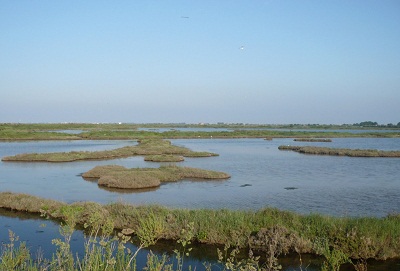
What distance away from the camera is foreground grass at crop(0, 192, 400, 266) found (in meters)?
14.1

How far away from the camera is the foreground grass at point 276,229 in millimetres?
14094

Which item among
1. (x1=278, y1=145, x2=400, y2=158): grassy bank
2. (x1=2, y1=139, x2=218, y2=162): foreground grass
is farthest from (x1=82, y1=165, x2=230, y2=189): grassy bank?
(x1=278, y1=145, x2=400, y2=158): grassy bank

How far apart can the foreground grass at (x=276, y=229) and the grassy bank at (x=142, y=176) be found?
11.2 meters

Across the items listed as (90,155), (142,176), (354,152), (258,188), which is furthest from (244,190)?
(354,152)

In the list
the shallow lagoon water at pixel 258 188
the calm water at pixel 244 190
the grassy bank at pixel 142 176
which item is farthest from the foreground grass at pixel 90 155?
the grassy bank at pixel 142 176

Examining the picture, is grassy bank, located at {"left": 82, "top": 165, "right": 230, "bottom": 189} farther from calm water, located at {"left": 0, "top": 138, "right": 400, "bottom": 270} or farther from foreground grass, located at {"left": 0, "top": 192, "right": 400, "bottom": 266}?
Result: foreground grass, located at {"left": 0, "top": 192, "right": 400, "bottom": 266}

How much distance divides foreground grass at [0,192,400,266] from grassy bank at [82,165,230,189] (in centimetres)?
1123

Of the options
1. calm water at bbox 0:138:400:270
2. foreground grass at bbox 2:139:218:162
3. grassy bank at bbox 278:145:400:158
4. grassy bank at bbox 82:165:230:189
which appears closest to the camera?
calm water at bbox 0:138:400:270

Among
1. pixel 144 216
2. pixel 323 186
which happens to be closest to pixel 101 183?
pixel 144 216

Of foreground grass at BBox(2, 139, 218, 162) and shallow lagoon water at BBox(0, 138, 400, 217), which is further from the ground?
foreground grass at BBox(2, 139, 218, 162)

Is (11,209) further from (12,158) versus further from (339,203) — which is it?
(12,158)

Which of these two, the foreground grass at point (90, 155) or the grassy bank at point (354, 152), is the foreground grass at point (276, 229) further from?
the grassy bank at point (354, 152)

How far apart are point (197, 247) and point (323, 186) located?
17.9 meters

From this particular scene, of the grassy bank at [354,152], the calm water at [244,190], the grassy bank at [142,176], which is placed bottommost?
the calm water at [244,190]
